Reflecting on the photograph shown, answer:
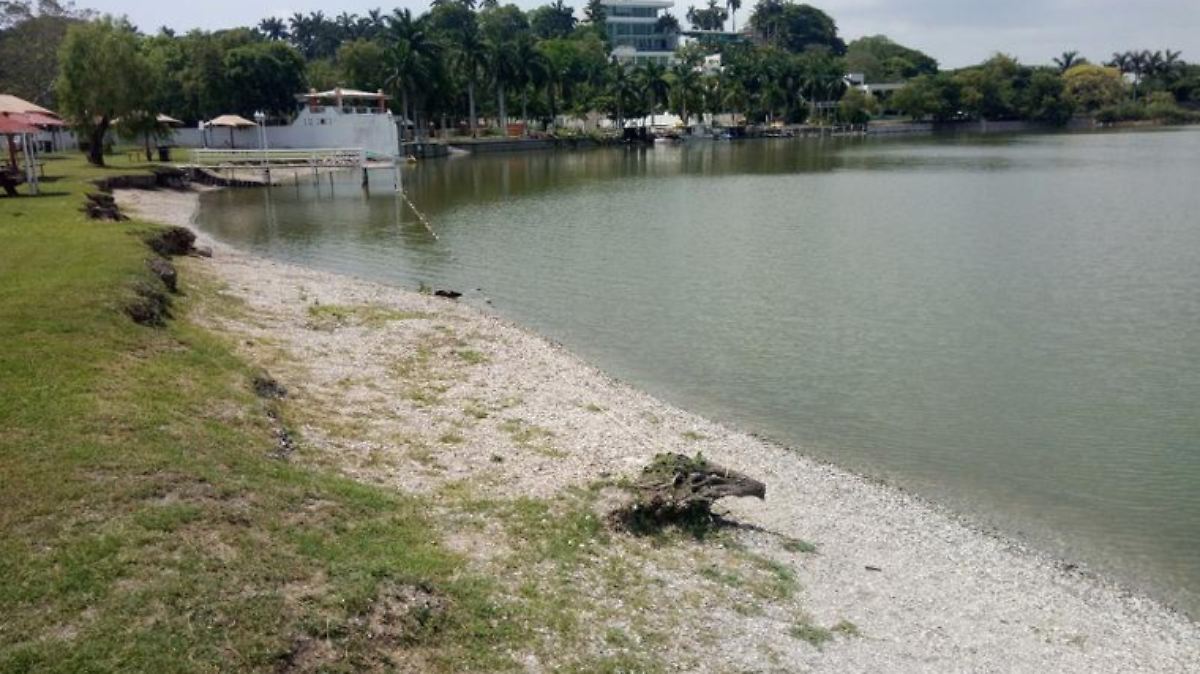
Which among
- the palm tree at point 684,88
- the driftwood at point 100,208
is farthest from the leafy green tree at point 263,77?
the palm tree at point 684,88

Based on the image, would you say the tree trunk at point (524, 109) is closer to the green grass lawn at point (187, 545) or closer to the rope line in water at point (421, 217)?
the rope line in water at point (421, 217)

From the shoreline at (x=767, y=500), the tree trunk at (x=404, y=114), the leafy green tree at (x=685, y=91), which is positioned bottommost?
the shoreline at (x=767, y=500)

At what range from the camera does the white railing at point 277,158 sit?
75.5 meters

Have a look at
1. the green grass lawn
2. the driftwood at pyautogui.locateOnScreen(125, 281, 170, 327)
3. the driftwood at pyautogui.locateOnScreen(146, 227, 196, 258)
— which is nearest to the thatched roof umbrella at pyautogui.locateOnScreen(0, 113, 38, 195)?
the driftwood at pyautogui.locateOnScreen(146, 227, 196, 258)

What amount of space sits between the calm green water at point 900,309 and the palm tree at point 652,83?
91.6 m

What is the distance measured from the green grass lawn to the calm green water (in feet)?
31.9

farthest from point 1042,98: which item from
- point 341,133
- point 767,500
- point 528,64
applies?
point 767,500

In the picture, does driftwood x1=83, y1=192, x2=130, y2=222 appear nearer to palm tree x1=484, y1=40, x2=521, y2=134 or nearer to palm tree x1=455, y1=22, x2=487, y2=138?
palm tree x1=455, y1=22, x2=487, y2=138

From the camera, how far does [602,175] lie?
8962 centimetres

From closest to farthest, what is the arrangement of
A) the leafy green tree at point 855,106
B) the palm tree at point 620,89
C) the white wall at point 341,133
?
the white wall at point 341,133 → the palm tree at point 620,89 → the leafy green tree at point 855,106

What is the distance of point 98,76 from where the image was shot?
58031mm

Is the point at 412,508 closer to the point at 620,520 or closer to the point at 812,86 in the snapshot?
the point at 620,520

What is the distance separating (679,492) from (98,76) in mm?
57971

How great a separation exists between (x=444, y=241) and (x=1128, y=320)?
30439mm
